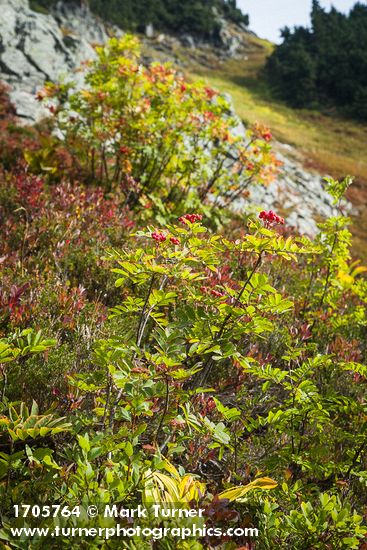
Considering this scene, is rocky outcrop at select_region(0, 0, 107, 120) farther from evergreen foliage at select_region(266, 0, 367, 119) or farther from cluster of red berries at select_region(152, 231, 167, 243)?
evergreen foliage at select_region(266, 0, 367, 119)

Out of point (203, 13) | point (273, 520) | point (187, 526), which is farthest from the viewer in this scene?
point (203, 13)

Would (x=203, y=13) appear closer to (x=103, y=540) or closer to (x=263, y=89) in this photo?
(x=263, y=89)

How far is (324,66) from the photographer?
1817 inches

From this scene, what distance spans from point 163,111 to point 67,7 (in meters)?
41.8

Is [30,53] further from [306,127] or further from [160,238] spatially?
[306,127]

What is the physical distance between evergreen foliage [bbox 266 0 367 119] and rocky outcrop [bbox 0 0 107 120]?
33.2 metres

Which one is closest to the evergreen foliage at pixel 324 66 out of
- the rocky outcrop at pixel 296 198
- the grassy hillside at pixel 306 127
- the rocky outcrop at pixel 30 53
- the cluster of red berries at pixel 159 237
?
the grassy hillside at pixel 306 127

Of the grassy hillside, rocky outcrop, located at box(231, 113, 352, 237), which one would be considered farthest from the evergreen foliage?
rocky outcrop, located at box(231, 113, 352, 237)

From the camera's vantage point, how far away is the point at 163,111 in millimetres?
6309

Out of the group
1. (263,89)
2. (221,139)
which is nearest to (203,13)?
(263,89)

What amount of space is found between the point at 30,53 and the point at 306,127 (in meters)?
26.9

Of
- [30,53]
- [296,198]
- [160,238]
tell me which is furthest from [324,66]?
[160,238]

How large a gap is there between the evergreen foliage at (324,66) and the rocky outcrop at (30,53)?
33213 mm

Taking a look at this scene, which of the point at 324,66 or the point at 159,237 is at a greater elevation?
the point at 324,66
